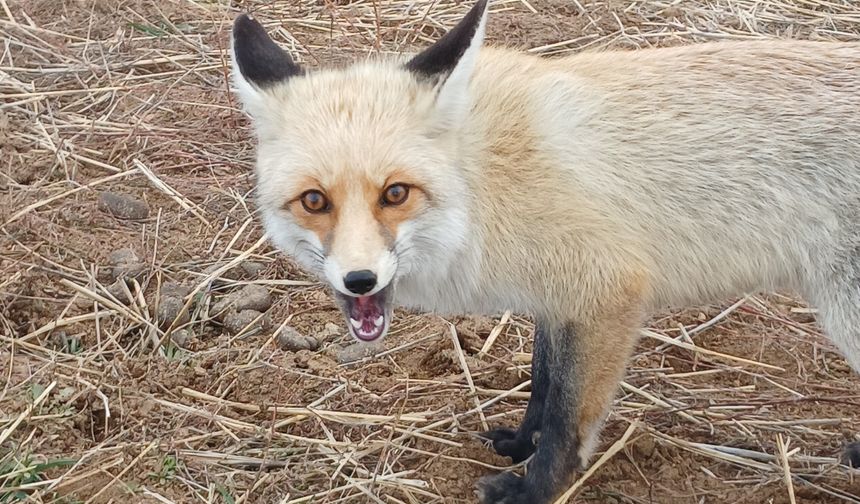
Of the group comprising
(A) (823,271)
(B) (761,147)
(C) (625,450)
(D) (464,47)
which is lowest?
(C) (625,450)

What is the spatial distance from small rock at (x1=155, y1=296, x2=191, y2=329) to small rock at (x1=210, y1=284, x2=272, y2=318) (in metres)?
0.16

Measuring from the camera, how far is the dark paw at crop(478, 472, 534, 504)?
360cm

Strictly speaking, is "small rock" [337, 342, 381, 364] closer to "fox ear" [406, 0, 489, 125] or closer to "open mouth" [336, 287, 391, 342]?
"open mouth" [336, 287, 391, 342]

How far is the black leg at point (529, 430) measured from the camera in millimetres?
3902

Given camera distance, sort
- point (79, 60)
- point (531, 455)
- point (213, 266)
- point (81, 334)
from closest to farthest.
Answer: point (531, 455), point (81, 334), point (213, 266), point (79, 60)

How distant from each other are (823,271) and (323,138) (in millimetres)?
1850

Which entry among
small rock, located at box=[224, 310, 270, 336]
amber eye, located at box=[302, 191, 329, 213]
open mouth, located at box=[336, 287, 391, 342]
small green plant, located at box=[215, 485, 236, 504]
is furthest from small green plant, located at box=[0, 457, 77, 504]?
amber eye, located at box=[302, 191, 329, 213]

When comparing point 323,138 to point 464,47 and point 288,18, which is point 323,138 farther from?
point 288,18

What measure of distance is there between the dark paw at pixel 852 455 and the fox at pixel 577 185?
0.63 m

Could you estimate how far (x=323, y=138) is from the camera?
3.06 meters

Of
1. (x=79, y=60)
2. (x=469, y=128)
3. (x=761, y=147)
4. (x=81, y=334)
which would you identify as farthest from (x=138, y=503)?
(x=79, y=60)

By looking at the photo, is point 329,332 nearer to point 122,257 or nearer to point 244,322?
point 244,322

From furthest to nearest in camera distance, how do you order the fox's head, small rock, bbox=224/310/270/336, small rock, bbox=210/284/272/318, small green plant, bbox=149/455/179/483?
1. small rock, bbox=210/284/272/318
2. small rock, bbox=224/310/270/336
3. small green plant, bbox=149/455/179/483
4. the fox's head

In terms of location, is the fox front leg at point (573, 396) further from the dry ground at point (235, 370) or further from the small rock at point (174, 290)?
the small rock at point (174, 290)
